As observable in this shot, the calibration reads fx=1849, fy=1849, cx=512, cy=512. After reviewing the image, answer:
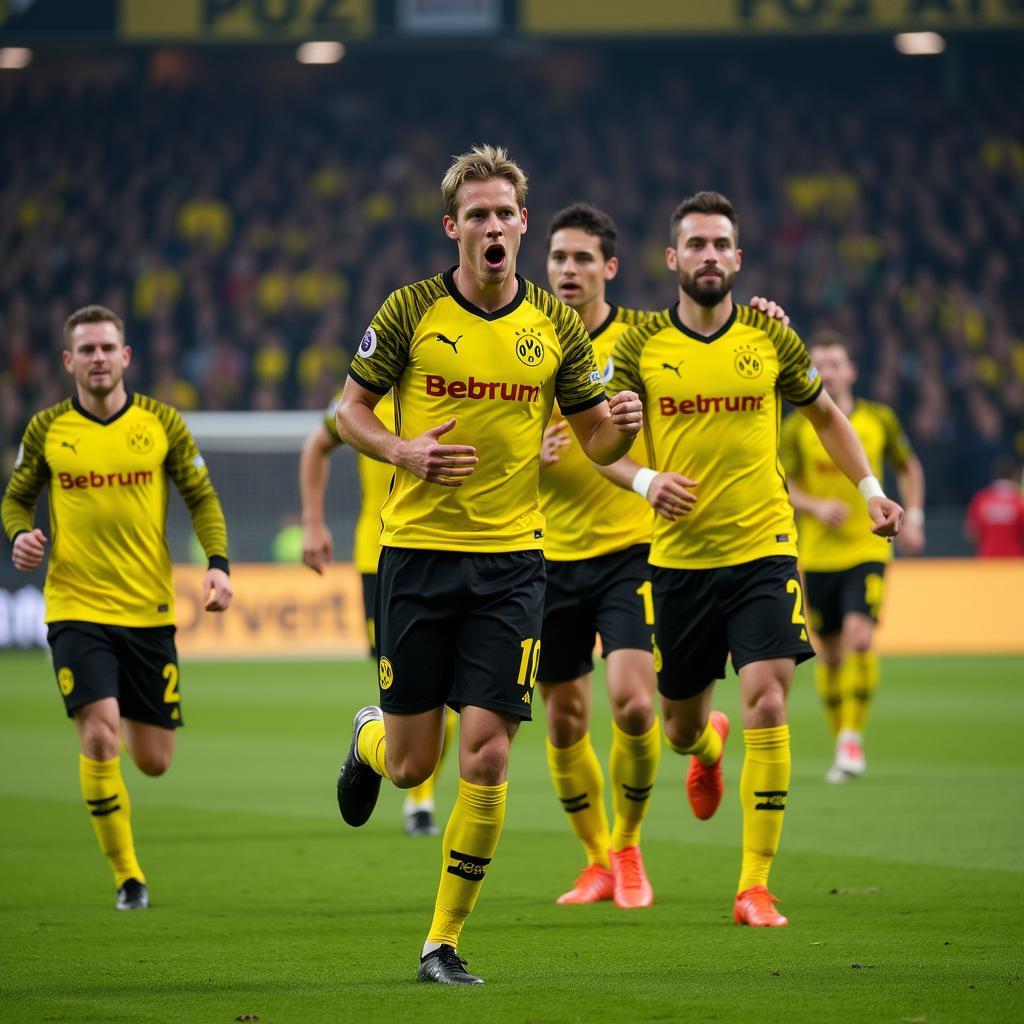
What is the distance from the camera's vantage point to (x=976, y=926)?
6535 mm

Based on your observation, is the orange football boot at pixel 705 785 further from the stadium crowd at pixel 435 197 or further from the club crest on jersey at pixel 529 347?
the stadium crowd at pixel 435 197

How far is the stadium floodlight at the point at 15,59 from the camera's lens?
2955cm

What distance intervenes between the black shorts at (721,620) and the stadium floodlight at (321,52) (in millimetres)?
23046

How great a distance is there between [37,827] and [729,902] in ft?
14.1

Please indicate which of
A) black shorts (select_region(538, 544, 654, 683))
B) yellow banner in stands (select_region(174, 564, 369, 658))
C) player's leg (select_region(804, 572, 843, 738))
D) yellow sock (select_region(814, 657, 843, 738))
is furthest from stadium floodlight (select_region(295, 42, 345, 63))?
black shorts (select_region(538, 544, 654, 683))

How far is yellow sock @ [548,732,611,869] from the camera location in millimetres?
7520

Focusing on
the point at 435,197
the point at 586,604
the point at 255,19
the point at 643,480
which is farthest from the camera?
the point at 435,197

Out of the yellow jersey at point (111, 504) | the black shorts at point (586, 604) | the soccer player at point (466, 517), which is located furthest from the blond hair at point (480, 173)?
the yellow jersey at point (111, 504)

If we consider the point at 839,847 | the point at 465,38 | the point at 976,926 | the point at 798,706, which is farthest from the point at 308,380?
the point at 976,926

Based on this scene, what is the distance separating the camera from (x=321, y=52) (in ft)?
97.9

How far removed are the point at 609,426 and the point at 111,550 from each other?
2627 millimetres

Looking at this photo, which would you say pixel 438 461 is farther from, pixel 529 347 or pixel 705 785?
pixel 705 785

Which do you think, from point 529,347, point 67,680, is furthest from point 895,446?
point 529,347

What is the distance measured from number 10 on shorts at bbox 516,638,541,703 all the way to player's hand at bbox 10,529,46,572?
2.54 meters
